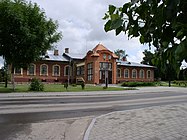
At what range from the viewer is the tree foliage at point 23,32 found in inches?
1113

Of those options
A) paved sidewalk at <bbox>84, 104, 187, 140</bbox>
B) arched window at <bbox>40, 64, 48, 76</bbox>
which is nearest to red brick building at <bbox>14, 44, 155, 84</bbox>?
arched window at <bbox>40, 64, 48, 76</bbox>

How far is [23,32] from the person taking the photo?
28156 millimetres

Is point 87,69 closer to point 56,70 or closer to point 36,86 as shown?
point 56,70

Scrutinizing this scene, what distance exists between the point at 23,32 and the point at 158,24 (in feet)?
90.1

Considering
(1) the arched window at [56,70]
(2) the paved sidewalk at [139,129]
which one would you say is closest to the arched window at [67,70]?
(1) the arched window at [56,70]

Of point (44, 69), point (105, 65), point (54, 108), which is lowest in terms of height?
point (54, 108)

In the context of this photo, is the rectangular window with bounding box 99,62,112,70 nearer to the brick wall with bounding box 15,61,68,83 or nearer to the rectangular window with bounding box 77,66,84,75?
A: the rectangular window with bounding box 77,66,84,75

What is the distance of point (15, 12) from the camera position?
28250mm

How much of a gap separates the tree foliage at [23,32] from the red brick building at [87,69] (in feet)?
82.1

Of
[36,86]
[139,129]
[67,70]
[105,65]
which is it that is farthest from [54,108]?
[67,70]

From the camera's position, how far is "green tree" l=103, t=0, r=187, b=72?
1.89 m

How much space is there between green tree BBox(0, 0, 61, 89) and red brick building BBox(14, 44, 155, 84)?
25.0 metres

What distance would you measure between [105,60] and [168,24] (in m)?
58.4

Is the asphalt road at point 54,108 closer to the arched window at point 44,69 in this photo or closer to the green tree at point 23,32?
the green tree at point 23,32
